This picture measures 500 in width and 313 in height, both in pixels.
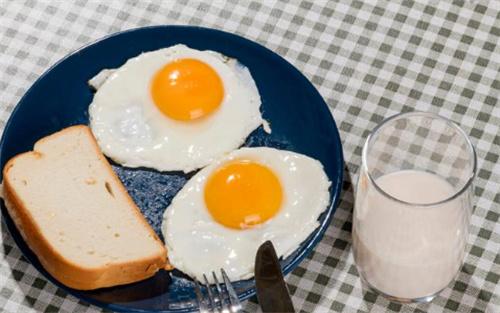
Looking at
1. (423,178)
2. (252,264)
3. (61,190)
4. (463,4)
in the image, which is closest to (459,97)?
(463,4)

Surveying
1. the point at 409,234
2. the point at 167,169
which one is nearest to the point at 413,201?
the point at 409,234

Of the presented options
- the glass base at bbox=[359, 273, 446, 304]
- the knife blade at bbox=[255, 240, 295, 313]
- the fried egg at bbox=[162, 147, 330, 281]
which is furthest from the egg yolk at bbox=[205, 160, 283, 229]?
the glass base at bbox=[359, 273, 446, 304]

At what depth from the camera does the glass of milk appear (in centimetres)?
170

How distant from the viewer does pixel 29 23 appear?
7.72 ft

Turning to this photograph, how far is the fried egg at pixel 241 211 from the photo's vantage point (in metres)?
1.92

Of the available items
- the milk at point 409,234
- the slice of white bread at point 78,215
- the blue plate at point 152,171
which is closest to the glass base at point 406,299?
the milk at point 409,234

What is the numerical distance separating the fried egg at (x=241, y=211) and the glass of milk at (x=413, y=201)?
13cm

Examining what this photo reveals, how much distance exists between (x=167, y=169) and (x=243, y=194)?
180mm

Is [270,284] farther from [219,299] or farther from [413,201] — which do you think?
[413,201]

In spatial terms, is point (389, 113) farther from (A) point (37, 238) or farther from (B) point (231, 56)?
(A) point (37, 238)

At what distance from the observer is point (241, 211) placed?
76.9 inches

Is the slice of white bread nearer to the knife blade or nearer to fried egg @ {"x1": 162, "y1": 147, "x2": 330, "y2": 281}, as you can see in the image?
fried egg @ {"x1": 162, "y1": 147, "x2": 330, "y2": 281}

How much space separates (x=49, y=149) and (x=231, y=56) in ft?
1.39

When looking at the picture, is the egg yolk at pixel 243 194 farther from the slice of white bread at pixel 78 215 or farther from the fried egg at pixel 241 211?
the slice of white bread at pixel 78 215
